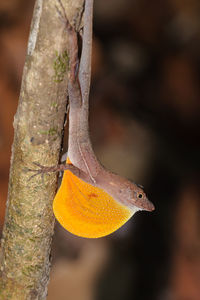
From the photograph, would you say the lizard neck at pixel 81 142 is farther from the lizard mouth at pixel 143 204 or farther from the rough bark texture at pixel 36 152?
the rough bark texture at pixel 36 152

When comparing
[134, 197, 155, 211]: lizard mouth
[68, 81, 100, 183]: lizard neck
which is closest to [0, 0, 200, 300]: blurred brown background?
[68, 81, 100, 183]: lizard neck

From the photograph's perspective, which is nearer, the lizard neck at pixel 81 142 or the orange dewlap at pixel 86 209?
the orange dewlap at pixel 86 209

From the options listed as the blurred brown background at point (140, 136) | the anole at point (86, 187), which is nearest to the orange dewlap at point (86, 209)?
the anole at point (86, 187)

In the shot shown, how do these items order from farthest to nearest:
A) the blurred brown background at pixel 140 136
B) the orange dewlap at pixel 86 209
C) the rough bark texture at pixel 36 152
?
the blurred brown background at pixel 140 136
the orange dewlap at pixel 86 209
the rough bark texture at pixel 36 152

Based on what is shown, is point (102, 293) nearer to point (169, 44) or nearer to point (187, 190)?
point (187, 190)

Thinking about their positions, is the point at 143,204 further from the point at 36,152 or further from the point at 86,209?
the point at 36,152

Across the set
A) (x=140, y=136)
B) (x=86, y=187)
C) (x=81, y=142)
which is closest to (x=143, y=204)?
(x=86, y=187)

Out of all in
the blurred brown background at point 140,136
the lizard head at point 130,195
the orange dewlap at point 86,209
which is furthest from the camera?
the blurred brown background at point 140,136

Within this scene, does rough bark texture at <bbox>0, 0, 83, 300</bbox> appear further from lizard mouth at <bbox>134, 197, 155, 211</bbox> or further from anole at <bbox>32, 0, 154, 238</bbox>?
lizard mouth at <bbox>134, 197, 155, 211</bbox>
